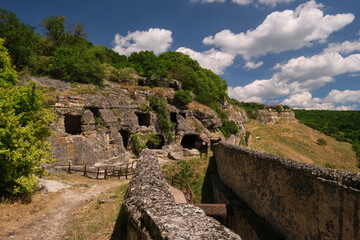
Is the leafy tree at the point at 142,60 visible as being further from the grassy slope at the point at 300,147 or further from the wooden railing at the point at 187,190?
the wooden railing at the point at 187,190

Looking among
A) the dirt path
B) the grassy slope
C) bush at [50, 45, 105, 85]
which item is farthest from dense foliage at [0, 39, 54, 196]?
the grassy slope

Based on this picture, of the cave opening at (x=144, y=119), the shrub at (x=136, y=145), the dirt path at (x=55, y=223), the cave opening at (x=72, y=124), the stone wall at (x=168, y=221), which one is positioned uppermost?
the cave opening at (x=144, y=119)

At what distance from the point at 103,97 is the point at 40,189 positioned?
13.6m

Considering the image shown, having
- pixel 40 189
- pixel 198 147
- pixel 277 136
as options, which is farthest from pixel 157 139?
pixel 277 136

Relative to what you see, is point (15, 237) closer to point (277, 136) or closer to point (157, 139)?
point (157, 139)

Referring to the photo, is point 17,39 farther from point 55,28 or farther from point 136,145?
point 136,145

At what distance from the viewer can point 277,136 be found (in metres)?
45.5

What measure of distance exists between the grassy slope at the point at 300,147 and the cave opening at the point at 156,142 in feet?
62.6

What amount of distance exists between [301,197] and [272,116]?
196 feet

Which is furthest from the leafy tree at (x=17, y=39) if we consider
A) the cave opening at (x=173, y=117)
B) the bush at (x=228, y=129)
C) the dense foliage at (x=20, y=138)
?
the bush at (x=228, y=129)

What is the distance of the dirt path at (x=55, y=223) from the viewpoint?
238 inches

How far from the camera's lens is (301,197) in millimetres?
5965

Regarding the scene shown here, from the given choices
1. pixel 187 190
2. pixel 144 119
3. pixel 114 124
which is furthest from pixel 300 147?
pixel 114 124

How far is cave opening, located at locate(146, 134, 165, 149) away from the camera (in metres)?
23.8
